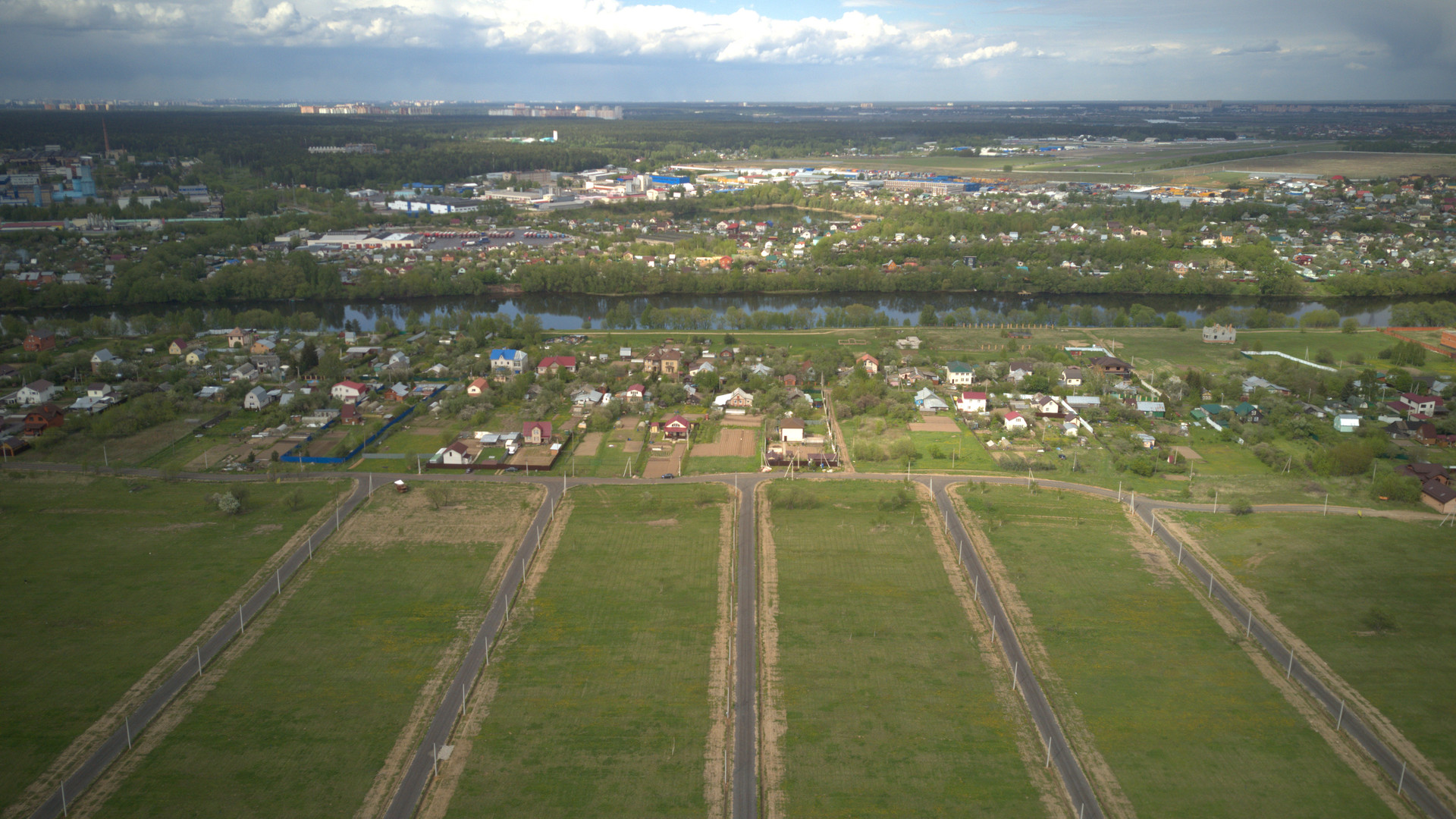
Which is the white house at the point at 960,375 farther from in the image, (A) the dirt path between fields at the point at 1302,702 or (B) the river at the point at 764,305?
(B) the river at the point at 764,305

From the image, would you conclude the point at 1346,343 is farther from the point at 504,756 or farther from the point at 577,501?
the point at 504,756

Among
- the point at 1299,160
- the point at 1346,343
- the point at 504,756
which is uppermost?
the point at 1299,160

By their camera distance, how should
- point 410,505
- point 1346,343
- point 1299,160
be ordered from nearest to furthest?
point 410,505, point 1346,343, point 1299,160

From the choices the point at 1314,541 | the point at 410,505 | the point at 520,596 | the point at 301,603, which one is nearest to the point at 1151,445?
the point at 1314,541

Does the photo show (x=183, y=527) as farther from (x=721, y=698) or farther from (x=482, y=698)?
(x=721, y=698)

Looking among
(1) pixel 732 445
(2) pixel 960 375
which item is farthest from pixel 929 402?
(1) pixel 732 445

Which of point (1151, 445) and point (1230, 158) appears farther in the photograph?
point (1230, 158)

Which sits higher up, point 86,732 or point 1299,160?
point 1299,160
